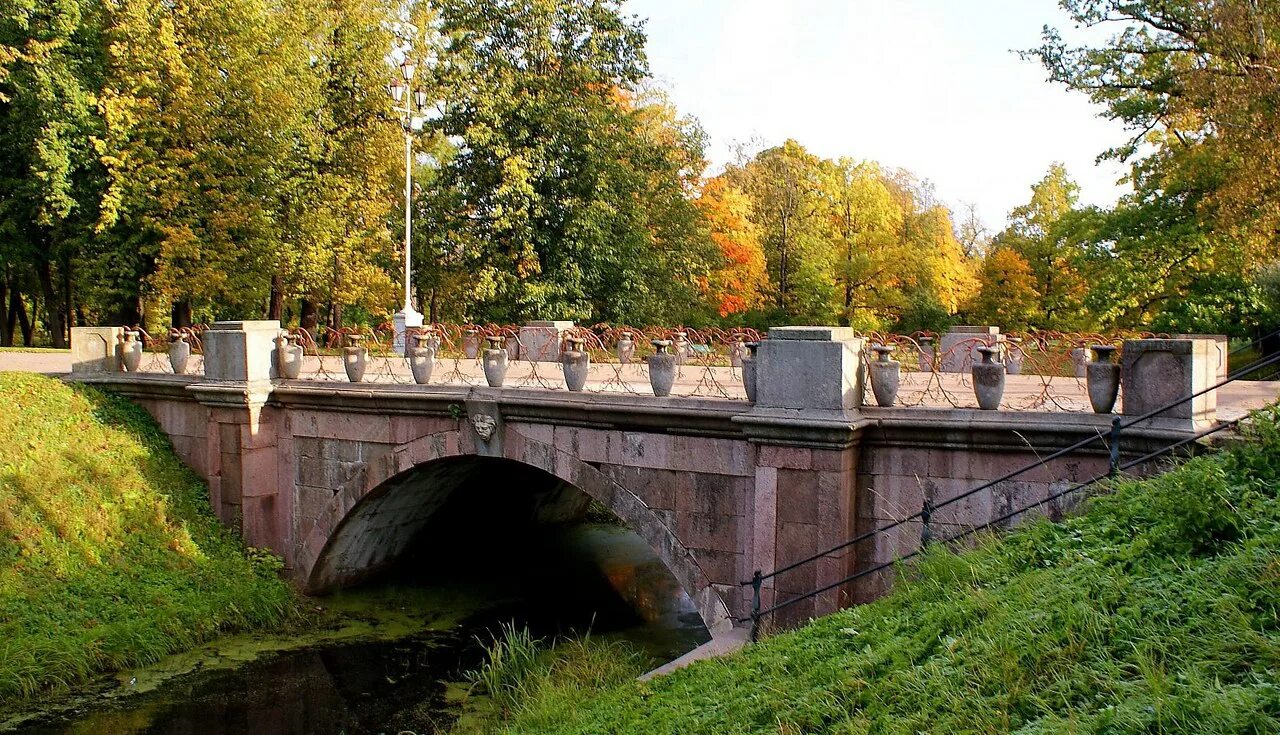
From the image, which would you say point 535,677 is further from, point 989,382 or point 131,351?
point 131,351

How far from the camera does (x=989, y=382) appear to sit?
26.8 ft

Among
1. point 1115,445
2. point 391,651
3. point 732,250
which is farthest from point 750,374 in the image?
point 732,250

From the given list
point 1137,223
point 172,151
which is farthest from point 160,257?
point 1137,223

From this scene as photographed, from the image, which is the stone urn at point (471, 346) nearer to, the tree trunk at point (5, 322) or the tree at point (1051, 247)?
the tree at point (1051, 247)

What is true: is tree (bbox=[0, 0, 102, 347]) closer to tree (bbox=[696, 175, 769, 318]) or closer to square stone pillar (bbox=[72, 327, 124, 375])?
square stone pillar (bbox=[72, 327, 124, 375])

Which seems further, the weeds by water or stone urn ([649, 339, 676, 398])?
stone urn ([649, 339, 676, 398])

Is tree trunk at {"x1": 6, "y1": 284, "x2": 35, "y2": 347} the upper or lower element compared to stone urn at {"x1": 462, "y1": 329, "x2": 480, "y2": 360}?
upper

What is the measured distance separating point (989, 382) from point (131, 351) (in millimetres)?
12774

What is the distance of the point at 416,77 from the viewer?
27.4m

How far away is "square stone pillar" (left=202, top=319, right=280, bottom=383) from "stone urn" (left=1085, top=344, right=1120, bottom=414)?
10.2 m

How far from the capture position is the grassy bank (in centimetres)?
405

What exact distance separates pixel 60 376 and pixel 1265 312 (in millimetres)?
20720

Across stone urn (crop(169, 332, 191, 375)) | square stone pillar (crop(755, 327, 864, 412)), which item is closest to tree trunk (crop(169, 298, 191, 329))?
stone urn (crop(169, 332, 191, 375))

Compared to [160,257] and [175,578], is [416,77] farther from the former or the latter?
[175,578]
